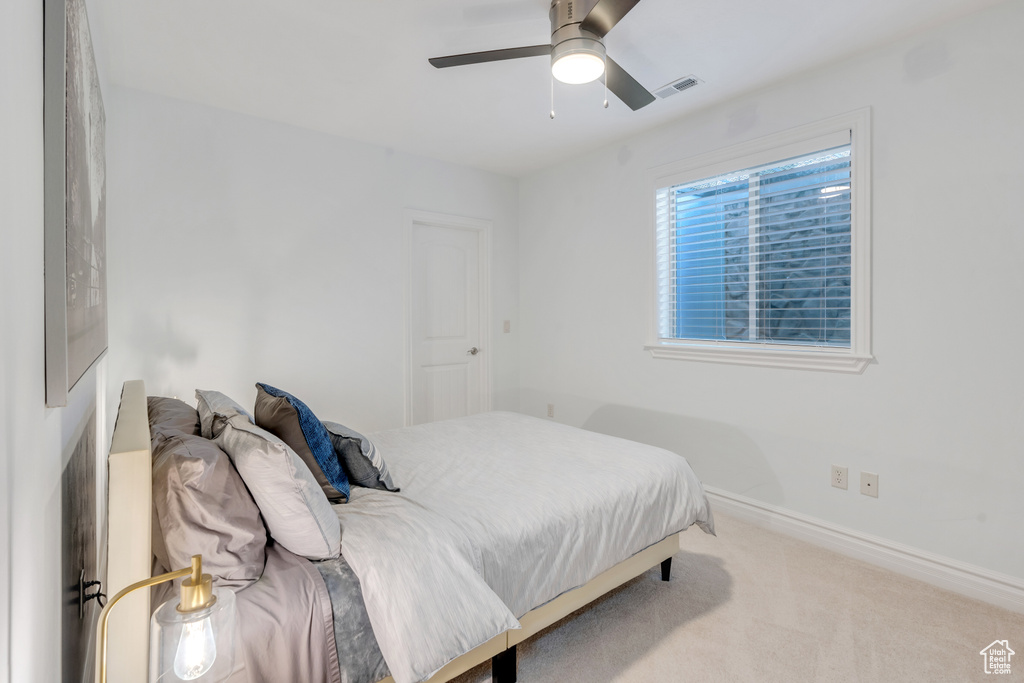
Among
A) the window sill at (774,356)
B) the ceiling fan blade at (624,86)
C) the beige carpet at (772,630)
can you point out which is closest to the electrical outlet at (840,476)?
the beige carpet at (772,630)

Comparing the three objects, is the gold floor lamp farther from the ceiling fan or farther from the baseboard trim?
the baseboard trim

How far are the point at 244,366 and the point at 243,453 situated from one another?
212 cm

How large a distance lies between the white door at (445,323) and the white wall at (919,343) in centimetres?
181

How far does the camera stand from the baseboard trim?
2.16 m

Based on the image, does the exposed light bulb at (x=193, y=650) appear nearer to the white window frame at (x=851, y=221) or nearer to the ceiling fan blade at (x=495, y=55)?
the ceiling fan blade at (x=495, y=55)

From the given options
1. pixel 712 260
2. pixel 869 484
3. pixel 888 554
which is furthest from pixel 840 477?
pixel 712 260

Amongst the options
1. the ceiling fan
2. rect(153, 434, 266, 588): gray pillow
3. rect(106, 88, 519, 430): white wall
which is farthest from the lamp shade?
rect(106, 88, 519, 430): white wall

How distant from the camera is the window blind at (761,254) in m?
2.69

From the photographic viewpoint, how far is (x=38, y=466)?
2.51 feet

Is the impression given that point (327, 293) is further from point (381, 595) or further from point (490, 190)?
point (381, 595)

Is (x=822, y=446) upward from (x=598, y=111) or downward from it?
downward

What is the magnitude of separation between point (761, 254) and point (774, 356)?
0.62 meters

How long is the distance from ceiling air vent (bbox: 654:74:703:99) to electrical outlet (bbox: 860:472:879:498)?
2.25 m

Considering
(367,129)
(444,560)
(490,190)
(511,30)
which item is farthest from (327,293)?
(444,560)
